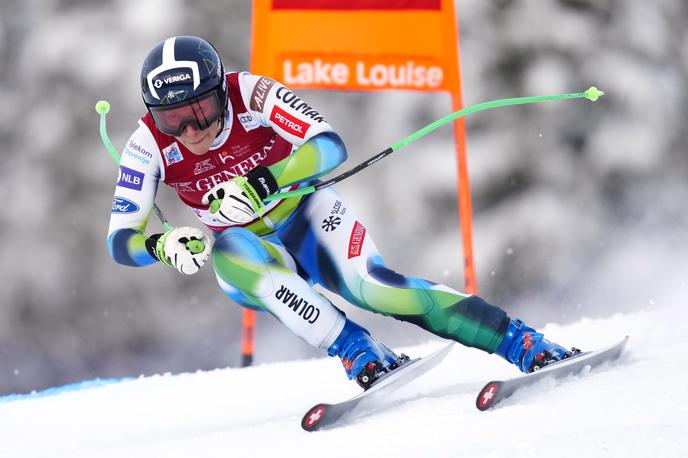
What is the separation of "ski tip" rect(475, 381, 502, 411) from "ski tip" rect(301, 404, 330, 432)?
0.44 m

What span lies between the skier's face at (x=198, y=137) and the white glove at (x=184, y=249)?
0.32m

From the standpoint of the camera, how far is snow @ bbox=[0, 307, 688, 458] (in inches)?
78.0

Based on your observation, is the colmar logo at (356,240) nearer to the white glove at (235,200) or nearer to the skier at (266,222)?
the skier at (266,222)

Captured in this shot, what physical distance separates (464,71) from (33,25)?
320 centimetres

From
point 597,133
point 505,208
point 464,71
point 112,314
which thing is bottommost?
point 112,314

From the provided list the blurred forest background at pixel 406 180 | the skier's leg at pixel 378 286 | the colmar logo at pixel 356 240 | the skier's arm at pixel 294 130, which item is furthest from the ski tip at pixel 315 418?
the blurred forest background at pixel 406 180

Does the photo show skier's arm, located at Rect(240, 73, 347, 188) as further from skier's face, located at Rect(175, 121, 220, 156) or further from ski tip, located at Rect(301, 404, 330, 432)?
ski tip, located at Rect(301, 404, 330, 432)

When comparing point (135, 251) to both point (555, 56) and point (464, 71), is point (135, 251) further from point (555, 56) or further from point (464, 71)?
point (555, 56)

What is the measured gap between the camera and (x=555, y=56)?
266 inches

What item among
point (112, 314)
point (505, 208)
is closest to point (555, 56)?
point (505, 208)

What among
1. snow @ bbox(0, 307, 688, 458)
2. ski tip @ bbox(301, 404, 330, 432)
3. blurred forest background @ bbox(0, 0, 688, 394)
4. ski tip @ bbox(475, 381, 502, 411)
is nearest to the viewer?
snow @ bbox(0, 307, 688, 458)

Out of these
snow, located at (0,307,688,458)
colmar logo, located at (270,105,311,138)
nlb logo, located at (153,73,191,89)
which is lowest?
snow, located at (0,307,688,458)

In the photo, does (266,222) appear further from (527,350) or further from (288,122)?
(527,350)

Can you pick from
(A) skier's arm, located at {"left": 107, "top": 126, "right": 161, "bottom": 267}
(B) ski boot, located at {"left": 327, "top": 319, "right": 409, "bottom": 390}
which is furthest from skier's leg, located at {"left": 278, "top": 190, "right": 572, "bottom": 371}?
(A) skier's arm, located at {"left": 107, "top": 126, "right": 161, "bottom": 267}
